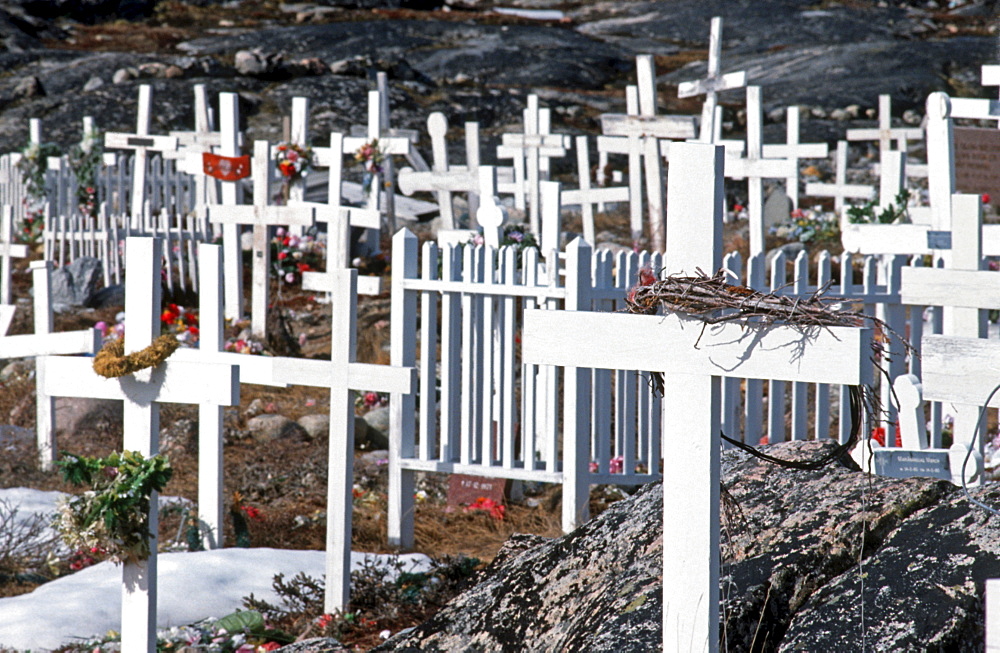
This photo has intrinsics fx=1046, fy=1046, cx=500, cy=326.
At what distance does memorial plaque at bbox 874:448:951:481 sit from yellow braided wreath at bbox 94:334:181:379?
2.69 meters

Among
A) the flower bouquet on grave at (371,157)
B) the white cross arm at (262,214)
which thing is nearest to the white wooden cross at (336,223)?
the white cross arm at (262,214)

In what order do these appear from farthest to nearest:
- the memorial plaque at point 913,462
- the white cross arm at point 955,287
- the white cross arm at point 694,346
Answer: the memorial plaque at point 913,462 < the white cross arm at point 955,287 < the white cross arm at point 694,346

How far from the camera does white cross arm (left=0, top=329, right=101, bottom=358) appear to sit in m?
6.58

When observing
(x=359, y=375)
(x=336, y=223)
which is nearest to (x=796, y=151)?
(x=336, y=223)

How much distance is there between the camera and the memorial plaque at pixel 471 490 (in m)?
6.40

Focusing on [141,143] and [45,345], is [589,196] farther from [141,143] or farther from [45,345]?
[45,345]

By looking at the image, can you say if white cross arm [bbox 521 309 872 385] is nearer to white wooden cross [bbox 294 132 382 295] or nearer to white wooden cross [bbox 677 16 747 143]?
white wooden cross [bbox 294 132 382 295]

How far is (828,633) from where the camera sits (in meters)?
2.31

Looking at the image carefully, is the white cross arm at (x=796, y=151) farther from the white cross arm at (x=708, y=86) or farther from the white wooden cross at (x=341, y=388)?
the white wooden cross at (x=341, y=388)

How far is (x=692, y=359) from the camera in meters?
2.24

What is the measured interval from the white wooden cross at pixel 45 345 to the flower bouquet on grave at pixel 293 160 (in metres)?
4.09

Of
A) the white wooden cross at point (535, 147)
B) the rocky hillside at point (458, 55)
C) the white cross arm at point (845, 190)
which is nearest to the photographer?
the white wooden cross at point (535, 147)

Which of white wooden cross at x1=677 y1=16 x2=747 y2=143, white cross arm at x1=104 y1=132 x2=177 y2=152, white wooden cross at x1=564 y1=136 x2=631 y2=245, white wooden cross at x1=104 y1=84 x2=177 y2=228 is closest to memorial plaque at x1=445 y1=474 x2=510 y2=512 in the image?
white wooden cross at x1=564 y1=136 x2=631 y2=245

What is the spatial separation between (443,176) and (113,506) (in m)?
8.82
